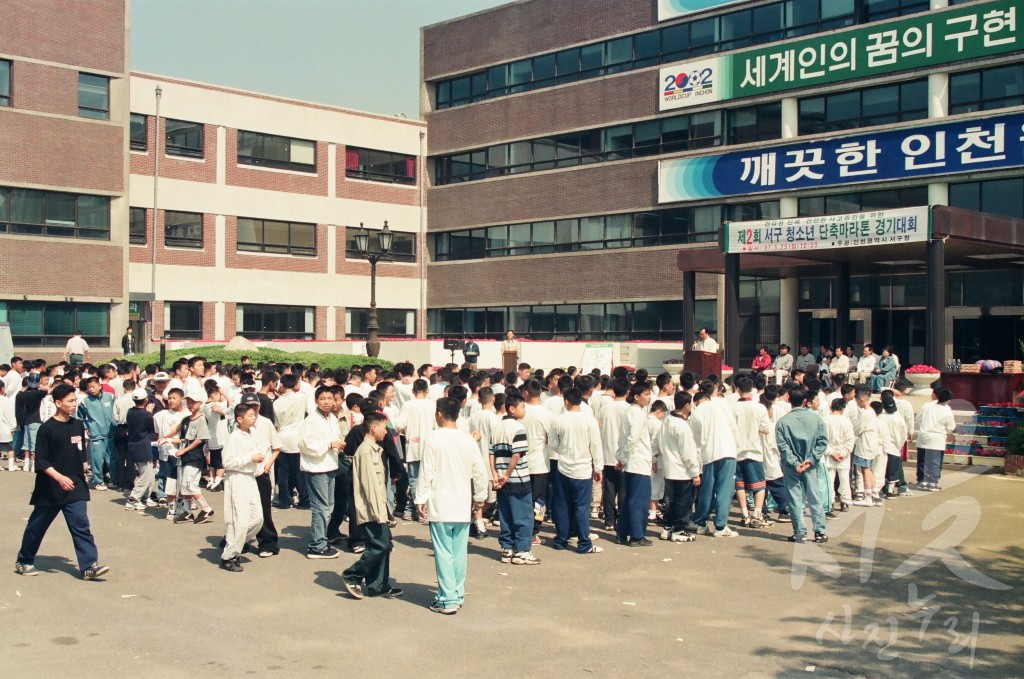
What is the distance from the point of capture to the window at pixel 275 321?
43531mm

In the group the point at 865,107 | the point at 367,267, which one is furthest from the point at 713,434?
the point at 367,267

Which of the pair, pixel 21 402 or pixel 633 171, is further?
pixel 633 171

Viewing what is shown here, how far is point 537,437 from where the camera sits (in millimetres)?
11789

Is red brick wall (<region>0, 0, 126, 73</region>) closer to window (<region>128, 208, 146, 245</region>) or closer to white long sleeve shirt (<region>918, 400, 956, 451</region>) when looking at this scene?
window (<region>128, 208, 146, 245</region>)

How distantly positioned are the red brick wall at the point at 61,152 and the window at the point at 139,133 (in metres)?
1.92

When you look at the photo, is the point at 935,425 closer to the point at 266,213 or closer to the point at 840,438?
the point at 840,438

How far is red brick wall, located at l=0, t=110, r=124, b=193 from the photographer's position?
35.4 meters

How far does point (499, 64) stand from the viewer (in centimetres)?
4606

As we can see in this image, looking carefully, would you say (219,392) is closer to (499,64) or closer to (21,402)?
(21,402)

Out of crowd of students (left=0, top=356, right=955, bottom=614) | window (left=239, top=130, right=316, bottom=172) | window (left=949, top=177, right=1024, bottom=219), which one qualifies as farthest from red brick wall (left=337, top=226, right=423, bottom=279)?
crowd of students (left=0, top=356, right=955, bottom=614)

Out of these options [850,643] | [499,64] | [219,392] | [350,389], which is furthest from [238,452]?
[499,64]

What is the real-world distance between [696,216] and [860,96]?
7527 mm

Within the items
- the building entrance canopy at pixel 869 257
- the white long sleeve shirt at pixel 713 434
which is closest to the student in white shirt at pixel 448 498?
the white long sleeve shirt at pixel 713 434

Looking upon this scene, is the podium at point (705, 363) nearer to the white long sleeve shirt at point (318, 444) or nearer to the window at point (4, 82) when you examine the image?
the white long sleeve shirt at point (318, 444)
